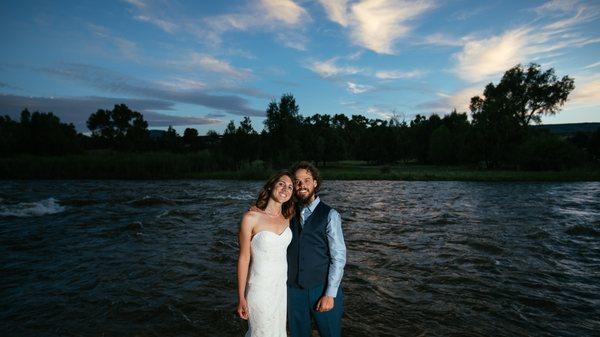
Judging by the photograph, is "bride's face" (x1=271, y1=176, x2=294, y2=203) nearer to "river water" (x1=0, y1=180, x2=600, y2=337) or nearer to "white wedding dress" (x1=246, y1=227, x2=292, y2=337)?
"white wedding dress" (x1=246, y1=227, x2=292, y2=337)

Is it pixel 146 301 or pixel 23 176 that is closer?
pixel 146 301

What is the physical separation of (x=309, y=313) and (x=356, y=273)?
5447 mm

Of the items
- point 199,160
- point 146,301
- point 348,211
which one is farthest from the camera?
point 199,160

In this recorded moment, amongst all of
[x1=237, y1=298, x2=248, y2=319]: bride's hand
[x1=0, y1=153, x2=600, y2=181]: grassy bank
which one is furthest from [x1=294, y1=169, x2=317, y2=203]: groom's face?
[x1=0, y1=153, x2=600, y2=181]: grassy bank

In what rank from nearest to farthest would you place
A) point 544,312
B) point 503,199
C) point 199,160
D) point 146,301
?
point 544,312, point 146,301, point 503,199, point 199,160

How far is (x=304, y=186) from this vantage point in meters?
3.76

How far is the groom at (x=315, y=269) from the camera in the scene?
3584 millimetres

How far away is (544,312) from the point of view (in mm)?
6477

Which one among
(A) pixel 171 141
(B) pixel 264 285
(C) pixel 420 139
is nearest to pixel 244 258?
(B) pixel 264 285

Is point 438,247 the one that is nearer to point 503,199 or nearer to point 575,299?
point 575,299

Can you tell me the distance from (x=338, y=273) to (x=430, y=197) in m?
23.2

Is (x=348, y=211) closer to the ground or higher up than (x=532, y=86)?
closer to the ground

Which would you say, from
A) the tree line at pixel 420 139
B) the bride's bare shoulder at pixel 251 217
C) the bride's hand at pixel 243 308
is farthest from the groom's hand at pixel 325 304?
the tree line at pixel 420 139

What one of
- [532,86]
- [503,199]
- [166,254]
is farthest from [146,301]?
[532,86]
